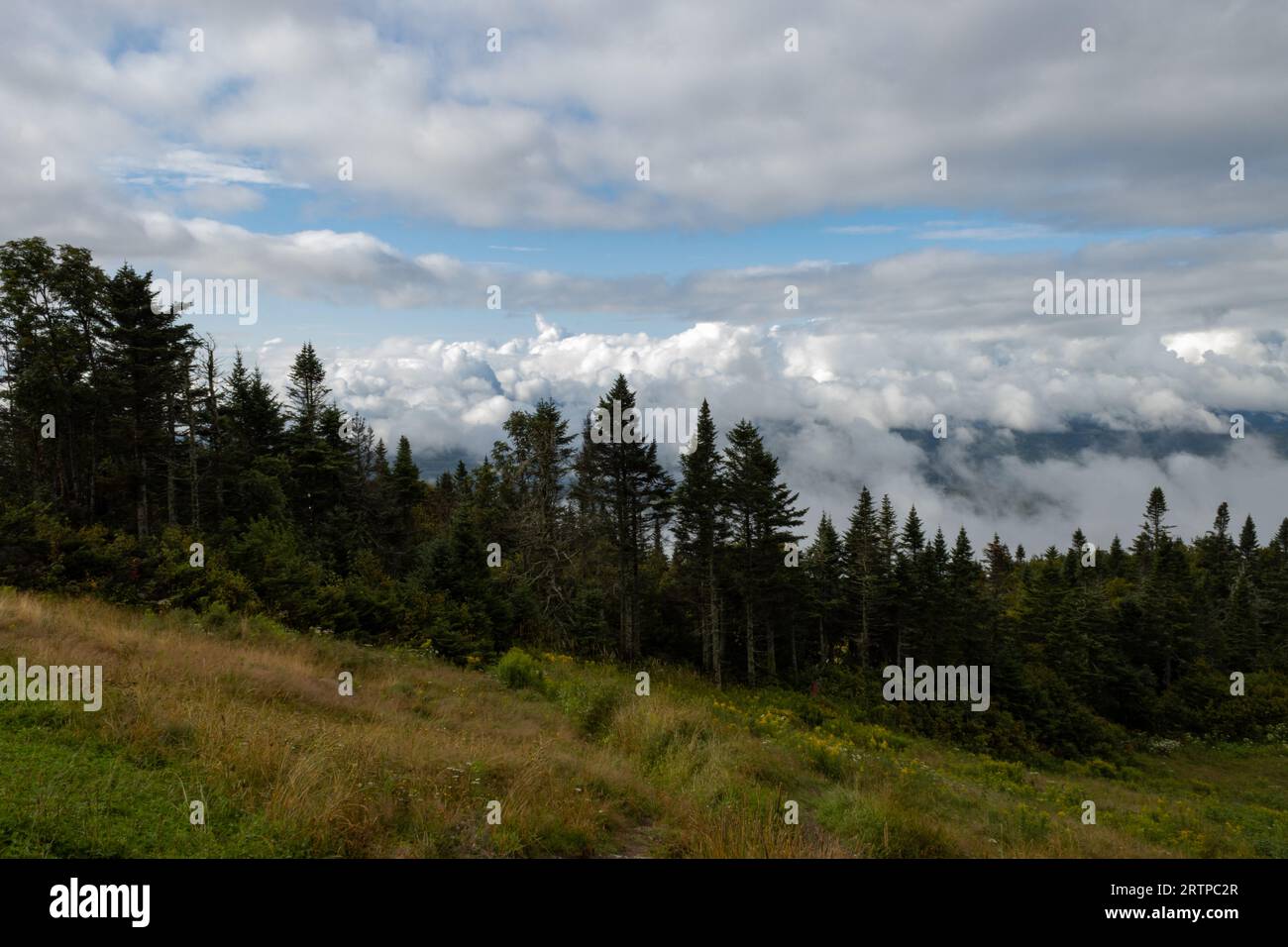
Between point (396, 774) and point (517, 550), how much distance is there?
2566 centimetres

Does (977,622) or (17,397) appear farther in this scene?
(977,622)

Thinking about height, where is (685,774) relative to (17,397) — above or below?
below

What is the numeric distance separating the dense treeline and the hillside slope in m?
6.24

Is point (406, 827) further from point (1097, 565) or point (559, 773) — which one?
point (1097, 565)

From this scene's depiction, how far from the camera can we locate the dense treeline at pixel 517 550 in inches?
835

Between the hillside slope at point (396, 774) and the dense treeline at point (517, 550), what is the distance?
20.5 ft

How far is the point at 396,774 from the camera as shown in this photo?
21.7 ft

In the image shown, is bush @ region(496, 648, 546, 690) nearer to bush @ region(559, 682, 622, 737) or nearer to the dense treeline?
bush @ region(559, 682, 622, 737)

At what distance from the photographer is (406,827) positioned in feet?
18.6

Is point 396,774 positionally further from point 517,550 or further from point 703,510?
point 703,510

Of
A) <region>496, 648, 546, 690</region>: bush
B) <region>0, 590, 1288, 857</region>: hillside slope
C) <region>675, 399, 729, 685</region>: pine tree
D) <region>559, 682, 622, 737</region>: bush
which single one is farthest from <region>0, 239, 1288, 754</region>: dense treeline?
<region>559, 682, 622, 737</region>: bush
